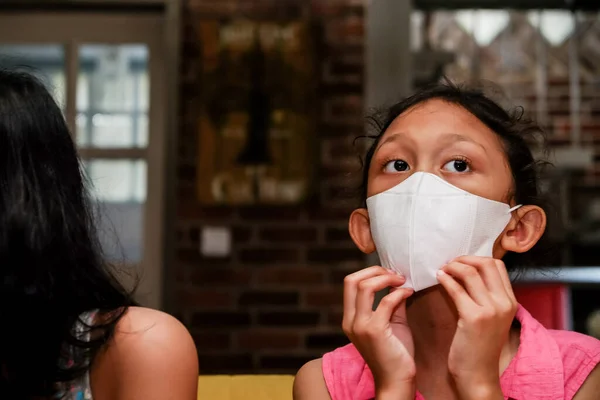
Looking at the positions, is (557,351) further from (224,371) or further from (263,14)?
(263,14)

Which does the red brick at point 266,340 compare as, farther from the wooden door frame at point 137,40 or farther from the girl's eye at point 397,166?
the girl's eye at point 397,166

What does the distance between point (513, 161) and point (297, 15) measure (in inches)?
70.5

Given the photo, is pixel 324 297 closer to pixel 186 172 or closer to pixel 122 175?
pixel 186 172

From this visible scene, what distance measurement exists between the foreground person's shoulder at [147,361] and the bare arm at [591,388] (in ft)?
1.79

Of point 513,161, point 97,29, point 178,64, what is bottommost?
point 513,161

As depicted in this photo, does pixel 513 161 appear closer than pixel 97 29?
Yes

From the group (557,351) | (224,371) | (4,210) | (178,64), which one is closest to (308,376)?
(557,351)

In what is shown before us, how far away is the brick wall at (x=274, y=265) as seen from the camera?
263 cm

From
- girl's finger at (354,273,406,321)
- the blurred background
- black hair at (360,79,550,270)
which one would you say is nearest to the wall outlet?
the blurred background

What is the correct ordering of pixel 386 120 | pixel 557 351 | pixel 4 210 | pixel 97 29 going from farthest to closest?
pixel 97 29
pixel 386 120
pixel 557 351
pixel 4 210

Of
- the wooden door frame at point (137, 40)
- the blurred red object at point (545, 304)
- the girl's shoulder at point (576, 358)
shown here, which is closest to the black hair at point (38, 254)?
the girl's shoulder at point (576, 358)

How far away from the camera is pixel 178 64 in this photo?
2654 mm

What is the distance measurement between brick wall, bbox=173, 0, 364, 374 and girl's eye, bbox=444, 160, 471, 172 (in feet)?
5.35

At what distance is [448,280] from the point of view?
0.91 metres
